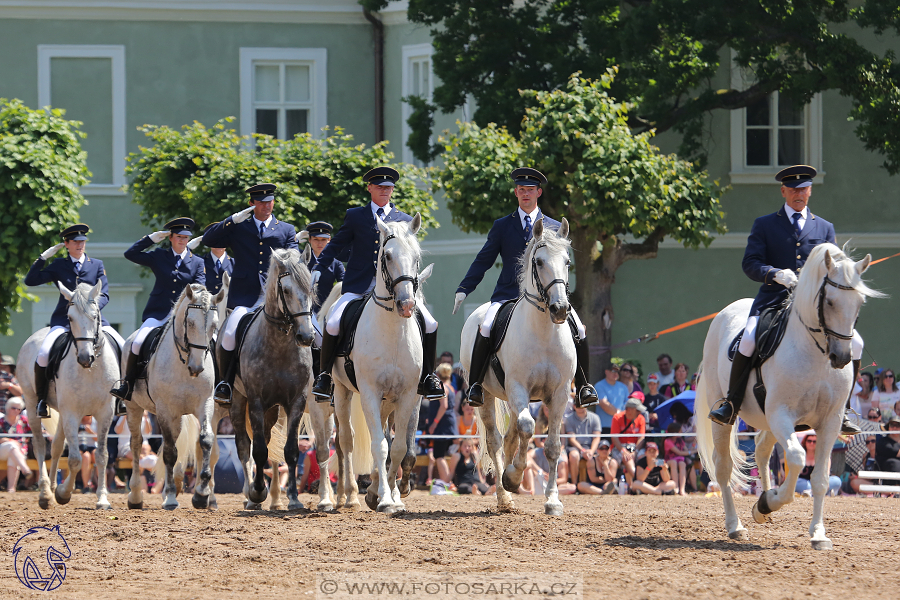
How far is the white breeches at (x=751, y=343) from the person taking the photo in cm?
891

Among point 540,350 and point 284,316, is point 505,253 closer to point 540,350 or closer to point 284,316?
point 540,350

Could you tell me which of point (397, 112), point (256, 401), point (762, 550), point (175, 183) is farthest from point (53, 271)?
point (397, 112)

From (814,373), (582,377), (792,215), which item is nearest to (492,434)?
(582,377)

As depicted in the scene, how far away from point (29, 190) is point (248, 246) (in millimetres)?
8035

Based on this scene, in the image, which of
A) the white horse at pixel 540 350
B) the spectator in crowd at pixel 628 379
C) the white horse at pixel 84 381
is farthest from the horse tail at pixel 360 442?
the spectator in crowd at pixel 628 379

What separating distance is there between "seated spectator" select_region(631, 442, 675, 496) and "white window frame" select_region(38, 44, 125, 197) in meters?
13.7

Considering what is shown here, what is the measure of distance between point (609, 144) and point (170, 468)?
876 centimetres

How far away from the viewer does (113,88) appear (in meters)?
24.8

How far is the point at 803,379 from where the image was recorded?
28.4 ft

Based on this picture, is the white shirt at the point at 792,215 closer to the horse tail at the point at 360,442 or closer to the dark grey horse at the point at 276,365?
the dark grey horse at the point at 276,365

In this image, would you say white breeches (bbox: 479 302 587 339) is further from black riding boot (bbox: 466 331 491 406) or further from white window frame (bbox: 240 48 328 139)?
white window frame (bbox: 240 48 328 139)

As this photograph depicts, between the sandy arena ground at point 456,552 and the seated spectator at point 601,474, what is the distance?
4256mm

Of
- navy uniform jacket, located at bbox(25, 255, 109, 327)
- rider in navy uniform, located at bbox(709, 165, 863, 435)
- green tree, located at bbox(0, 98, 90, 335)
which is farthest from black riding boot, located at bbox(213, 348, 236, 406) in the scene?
green tree, located at bbox(0, 98, 90, 335)

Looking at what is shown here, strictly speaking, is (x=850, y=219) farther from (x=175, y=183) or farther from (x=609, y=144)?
(x=175, y=183)
